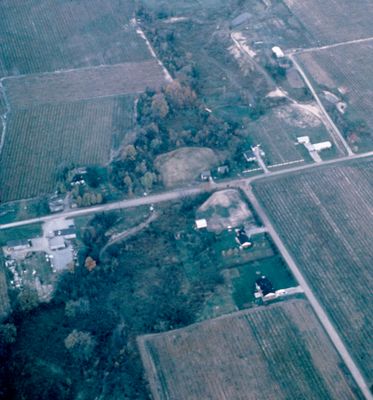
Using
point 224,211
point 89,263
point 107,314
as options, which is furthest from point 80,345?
point 224,211

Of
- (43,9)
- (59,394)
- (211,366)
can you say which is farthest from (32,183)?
(43,9)

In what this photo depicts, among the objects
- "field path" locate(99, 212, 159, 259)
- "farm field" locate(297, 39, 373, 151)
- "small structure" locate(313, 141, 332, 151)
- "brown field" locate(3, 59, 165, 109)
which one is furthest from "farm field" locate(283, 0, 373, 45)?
"field path" locate(99, 212, 159, 259)

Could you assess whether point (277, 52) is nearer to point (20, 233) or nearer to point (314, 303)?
point (314, 303)

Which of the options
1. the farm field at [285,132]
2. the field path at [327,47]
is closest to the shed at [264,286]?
the farm field at [285,132]

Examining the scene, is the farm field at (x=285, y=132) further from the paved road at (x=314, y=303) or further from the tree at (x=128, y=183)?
the tree at (x=128, y=183)

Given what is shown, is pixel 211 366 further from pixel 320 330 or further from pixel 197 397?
pixel 320 330

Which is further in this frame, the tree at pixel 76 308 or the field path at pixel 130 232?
the field path at pixel 130 232

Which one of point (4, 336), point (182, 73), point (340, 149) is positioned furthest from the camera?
point (182, 73)
